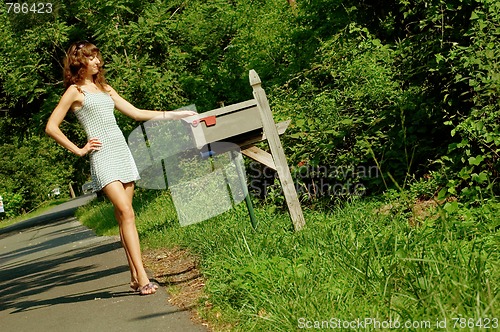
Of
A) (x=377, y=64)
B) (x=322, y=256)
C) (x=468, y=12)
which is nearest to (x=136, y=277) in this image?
(x=322, y=256)

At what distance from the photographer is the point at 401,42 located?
35.7 feet

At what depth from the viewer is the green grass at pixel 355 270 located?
13.3 feet

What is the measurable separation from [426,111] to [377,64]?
70.2 inches

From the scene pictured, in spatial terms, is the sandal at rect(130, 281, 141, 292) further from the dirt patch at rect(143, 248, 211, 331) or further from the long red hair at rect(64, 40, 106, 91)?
the long red hair at rect(64, 40, 106, 91)

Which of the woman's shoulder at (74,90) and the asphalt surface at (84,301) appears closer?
the asphalt surface at (84,301)

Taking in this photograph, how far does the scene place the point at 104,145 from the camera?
6.94 meters

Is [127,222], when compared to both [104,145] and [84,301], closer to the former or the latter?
[104,145]

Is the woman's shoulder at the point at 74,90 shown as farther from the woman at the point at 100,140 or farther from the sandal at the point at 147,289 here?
the sandal at the point at 147,289

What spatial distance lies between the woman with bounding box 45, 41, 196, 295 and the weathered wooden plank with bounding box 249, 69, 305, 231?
2.64 ft

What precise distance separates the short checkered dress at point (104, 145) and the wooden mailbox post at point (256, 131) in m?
0.75

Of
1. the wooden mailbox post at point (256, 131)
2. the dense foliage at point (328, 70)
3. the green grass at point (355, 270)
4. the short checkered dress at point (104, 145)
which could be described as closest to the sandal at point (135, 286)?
the green grass at point (355, 270)

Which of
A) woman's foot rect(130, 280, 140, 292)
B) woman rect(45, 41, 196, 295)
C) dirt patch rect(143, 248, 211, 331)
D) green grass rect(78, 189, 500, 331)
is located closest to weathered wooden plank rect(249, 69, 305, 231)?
green grass rect(78, 189, 500, 331)

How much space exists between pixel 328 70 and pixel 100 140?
594 centimetres

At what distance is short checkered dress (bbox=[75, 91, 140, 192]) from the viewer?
22.6 ft
